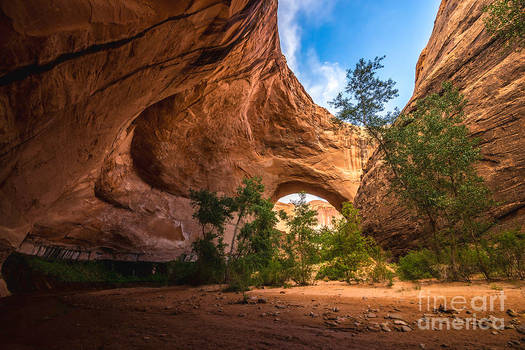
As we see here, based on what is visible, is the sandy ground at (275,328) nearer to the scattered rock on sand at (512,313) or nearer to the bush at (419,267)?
the scattered rock on sand at (512,313)

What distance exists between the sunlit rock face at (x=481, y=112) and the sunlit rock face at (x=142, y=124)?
283 inches

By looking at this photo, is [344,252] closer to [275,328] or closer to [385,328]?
[385,328]

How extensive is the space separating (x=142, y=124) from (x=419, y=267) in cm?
1375

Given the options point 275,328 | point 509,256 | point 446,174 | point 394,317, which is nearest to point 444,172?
point 446,174

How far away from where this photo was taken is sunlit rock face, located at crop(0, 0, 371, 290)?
3.55m

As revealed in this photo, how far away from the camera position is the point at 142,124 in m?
12.1

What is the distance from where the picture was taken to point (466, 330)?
2312 mm

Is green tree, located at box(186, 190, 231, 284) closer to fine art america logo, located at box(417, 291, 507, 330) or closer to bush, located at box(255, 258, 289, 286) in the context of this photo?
bush, located at box(255, 258, 289, 286)

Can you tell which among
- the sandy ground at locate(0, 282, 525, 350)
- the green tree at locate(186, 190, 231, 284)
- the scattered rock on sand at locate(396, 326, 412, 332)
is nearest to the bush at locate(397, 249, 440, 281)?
the sandy ground at locate(0, 282, 525, 350)

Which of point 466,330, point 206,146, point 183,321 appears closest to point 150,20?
point 183,321

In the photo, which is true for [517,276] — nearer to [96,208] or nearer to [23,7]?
[23,7]

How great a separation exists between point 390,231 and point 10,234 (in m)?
13.7

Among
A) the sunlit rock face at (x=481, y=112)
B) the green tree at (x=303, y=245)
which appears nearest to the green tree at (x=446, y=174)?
the sunlit rock face at (x=481, y=112)

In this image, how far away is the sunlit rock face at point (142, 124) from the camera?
355 cm
